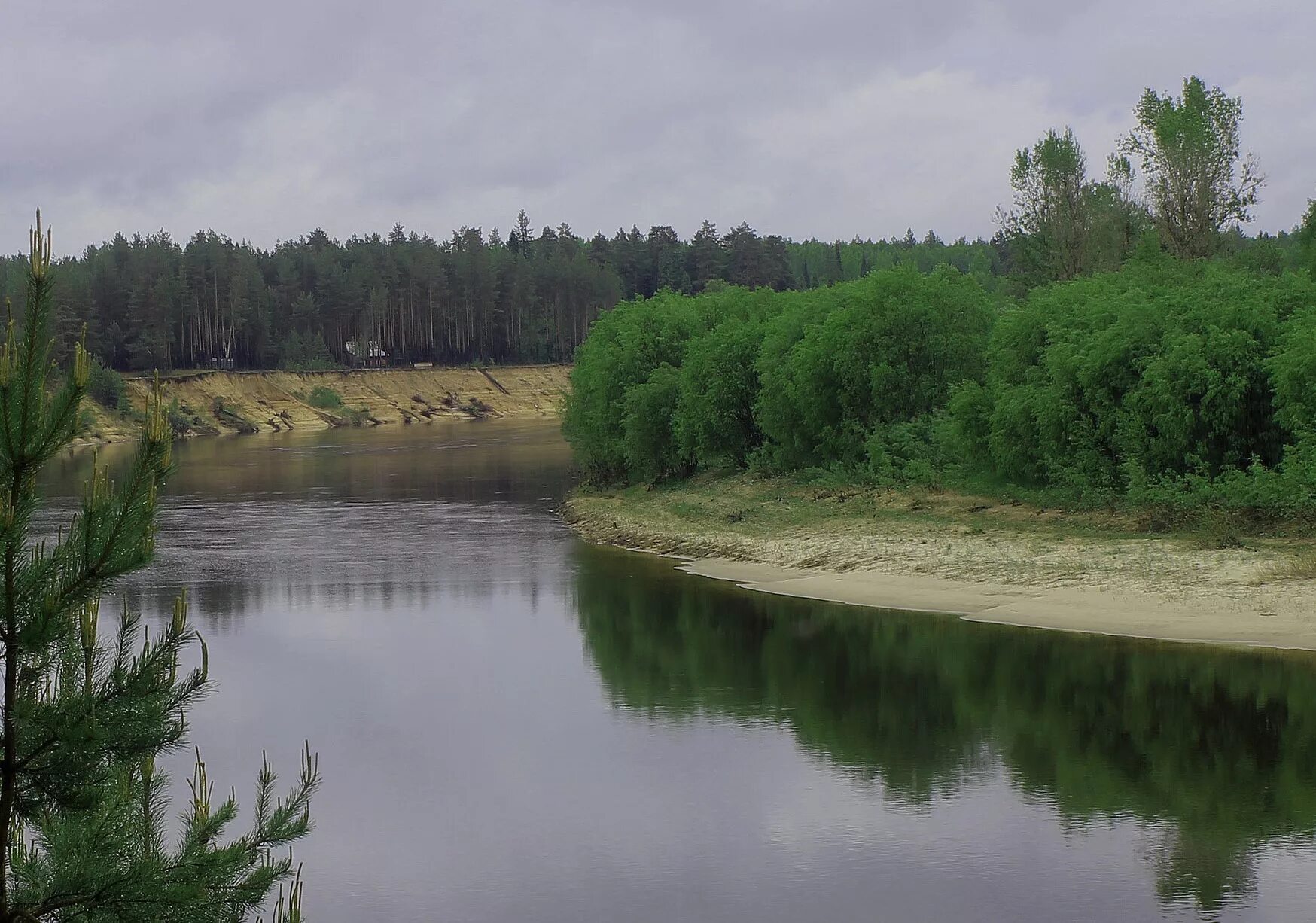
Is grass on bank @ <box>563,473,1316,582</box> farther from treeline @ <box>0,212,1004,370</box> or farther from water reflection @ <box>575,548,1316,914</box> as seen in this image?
treeline @ <box>0,212,1004,370</box>

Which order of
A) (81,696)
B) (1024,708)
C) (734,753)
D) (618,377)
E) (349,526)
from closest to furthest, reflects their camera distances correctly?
(81,696)
(734,753)
(1024,708)
(349,526)
(618,377)

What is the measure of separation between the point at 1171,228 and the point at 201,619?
146 ft

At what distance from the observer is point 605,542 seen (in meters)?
44.6

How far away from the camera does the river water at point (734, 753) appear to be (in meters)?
16.7

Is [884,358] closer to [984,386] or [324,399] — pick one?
[984,386]

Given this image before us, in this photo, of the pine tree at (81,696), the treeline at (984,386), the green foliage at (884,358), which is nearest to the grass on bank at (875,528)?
the treeline at (984,386)

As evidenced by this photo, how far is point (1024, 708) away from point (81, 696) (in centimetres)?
1870

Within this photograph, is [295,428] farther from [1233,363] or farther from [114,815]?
[114,815]

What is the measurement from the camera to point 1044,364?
40969mm

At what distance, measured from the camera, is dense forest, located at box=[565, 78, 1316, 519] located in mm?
35719

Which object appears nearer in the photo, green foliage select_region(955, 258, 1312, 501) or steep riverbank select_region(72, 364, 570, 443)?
green foliage select_region(955, 258, 1312, 501)

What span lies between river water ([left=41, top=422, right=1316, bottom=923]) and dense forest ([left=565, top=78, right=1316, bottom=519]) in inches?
400

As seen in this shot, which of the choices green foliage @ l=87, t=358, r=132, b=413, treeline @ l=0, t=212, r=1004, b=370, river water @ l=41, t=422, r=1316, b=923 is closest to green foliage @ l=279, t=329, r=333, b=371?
treeline @ l=0, t=212, r=1004, b=370

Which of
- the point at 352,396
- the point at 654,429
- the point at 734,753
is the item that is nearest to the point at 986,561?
the point at 734,753
